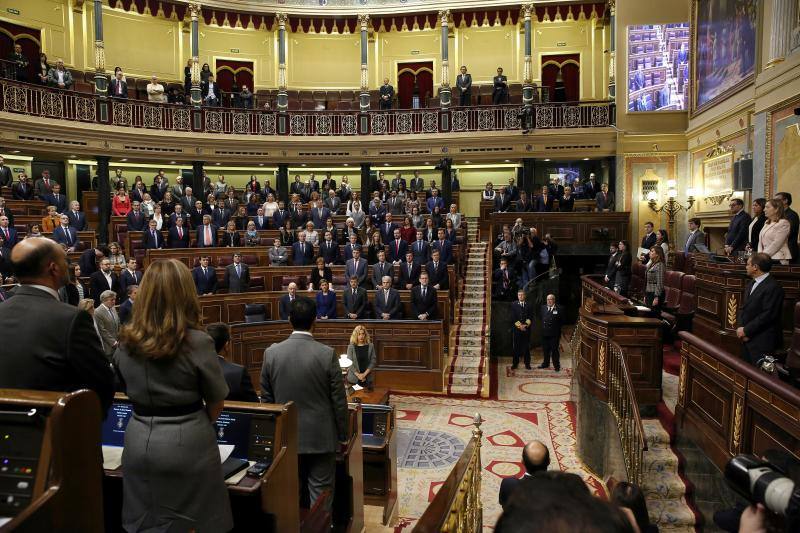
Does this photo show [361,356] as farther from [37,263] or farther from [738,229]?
[738,229]

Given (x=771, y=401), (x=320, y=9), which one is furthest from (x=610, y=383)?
(x=320, y=9)

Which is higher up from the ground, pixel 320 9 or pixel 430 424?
pixel 320 9

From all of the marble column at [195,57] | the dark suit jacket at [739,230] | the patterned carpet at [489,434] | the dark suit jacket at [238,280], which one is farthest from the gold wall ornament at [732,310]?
the marble column at [195,57]

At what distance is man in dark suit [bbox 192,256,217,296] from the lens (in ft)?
30.6

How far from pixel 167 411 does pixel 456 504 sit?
109cm

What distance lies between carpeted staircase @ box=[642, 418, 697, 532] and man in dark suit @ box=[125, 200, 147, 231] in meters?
9.89

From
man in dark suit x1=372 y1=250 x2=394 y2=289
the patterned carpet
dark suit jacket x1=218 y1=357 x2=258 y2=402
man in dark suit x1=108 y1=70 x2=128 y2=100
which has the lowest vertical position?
the patterned carpet

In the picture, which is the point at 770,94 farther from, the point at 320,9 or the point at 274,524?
the point at 320,9

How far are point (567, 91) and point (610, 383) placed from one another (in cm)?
1452

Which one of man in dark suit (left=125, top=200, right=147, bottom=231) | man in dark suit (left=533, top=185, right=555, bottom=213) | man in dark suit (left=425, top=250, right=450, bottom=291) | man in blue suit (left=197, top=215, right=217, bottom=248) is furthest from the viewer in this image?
man in dark suit (left=533, top=185, right=555, bottom=213)

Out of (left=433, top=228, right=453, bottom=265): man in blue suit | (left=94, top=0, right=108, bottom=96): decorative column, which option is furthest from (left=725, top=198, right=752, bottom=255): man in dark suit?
(left=94, top=0, right=108, bottom=96): decorative column

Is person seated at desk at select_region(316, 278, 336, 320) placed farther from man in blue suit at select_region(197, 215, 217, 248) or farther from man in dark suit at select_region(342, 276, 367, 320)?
man in blue suit at select_region(197, 215, 217, 248)

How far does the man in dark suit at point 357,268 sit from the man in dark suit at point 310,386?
654 centimetres

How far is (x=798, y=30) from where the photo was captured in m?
7.56
